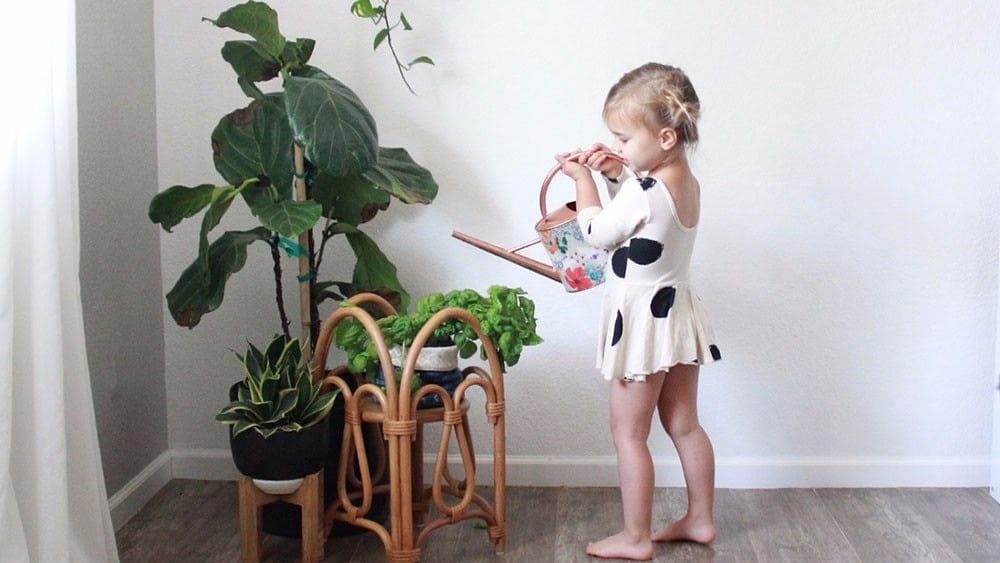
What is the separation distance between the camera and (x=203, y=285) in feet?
7.47

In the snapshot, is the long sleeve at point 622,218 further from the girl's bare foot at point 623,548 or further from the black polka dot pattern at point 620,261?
the girl's bare foot at point 623,548

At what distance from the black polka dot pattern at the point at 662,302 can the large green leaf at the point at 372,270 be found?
0.63 metres

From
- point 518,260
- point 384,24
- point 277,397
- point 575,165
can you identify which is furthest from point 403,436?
point 384,24

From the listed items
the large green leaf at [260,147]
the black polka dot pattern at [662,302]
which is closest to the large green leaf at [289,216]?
the large green leaf at [260,147]

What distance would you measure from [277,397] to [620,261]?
76 centimetres

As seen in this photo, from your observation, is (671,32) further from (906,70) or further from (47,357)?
(47,357)

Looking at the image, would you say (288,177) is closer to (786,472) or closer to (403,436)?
(403,436)

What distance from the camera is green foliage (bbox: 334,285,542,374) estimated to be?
2.18 metres

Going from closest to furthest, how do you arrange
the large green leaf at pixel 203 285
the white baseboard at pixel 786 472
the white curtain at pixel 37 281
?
1. the white curtain at pixel 37 281
2. the large green leaf at pixel 203 285
3. the white baseboard at pixel 786 472

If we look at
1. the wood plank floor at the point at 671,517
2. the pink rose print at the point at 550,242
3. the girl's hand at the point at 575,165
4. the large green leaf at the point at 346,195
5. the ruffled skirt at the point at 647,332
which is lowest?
the wood plank floor at the point at 671,517

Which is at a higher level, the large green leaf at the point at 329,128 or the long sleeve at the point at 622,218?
the large green leaf at the point at 329,128

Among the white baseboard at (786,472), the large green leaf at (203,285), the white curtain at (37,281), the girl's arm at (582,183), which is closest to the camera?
the white curtain at (37,281)

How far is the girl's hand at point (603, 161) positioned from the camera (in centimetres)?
215

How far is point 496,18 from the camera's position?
8.50 feet
